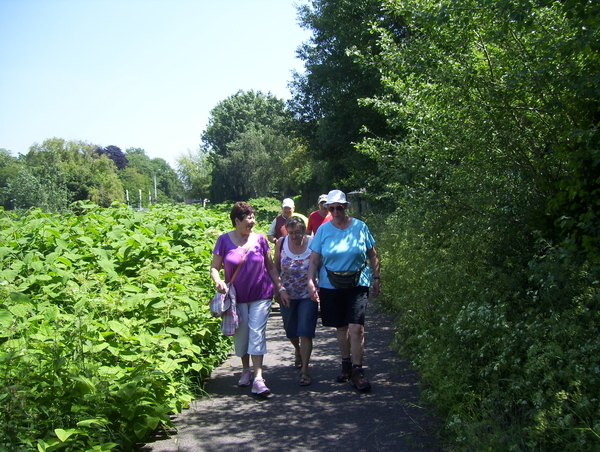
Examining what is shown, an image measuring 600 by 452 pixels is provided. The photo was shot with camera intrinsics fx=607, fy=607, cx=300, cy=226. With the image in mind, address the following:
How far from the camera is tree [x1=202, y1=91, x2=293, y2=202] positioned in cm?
6750

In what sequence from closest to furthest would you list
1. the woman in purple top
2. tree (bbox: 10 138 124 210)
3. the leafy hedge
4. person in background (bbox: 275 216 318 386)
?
the leafy hedge, the woman in purple top, person in background (bbox: 275 216 318 386), tree (bbox: 10 138 124 210)

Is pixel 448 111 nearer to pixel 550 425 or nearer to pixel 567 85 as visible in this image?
pixel 567 85

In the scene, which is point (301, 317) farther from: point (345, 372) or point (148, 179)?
point (148, 179)

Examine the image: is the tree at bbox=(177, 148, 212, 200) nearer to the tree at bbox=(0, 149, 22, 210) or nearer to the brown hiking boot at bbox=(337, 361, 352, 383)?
the tree at bbox=(0, 149, 22, 210)

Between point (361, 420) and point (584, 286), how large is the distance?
6.64 feet

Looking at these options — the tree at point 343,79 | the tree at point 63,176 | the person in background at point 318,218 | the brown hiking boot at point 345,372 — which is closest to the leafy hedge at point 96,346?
the brown hiking boot at point 345,372

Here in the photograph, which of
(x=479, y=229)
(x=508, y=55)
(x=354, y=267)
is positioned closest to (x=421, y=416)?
(x=354, y=267)

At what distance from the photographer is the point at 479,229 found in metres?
6.19

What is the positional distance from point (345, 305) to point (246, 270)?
1.05m

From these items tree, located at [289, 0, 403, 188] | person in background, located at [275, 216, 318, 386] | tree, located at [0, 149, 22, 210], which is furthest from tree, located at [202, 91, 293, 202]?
person in background, located at [275, 216, 318, 386]

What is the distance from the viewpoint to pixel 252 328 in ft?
19.6

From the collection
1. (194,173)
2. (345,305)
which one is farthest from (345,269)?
(194,173)

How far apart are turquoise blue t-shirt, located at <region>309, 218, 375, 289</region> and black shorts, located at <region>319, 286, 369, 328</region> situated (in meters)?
0.08

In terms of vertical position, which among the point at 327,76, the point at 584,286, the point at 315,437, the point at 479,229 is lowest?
the point at 315,437
